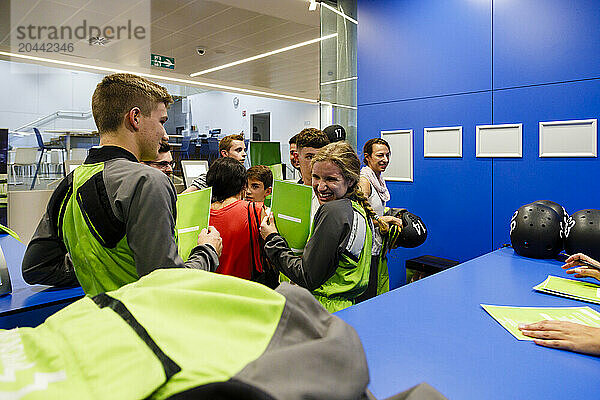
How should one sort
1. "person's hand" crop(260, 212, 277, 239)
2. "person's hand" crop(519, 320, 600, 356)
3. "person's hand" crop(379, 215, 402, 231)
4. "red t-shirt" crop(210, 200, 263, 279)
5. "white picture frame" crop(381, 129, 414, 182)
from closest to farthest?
1. "person's hand" crop(519, 320, 600, 356)
2. "person's hand" crop(260, 212, 277, 239)
3. "red t-shirt" crop(210, 200, 263, 279)
4. "person's hand" crop(379, 215, 402, 231)
5. "white picture frame" crop(381, 129, 414, 182)

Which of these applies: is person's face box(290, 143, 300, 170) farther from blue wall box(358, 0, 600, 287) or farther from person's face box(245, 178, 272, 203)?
blue wall box(358, 0, 600, 287)

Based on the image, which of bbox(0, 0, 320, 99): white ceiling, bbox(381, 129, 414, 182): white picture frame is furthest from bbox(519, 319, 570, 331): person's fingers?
bbox(0, 0, 320, 99): white ceiling

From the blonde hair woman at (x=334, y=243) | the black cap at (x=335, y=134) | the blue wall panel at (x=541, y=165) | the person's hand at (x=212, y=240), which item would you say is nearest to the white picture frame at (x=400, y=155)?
the black cap at (x=335, y=134)

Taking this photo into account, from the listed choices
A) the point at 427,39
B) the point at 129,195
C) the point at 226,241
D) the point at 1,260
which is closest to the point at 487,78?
the point at 427,39

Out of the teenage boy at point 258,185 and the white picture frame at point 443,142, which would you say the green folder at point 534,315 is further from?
the white picture frame at point 443,142

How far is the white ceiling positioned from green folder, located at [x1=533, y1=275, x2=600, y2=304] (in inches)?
204

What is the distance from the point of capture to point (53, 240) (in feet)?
4.94

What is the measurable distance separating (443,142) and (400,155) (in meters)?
0.49

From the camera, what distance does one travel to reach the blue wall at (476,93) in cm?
307

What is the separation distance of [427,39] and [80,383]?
4.23 metres

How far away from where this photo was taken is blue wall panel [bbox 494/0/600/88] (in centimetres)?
299

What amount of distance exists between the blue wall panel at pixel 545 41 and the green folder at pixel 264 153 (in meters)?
2.95

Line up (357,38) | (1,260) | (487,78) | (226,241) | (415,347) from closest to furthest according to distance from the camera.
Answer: (415,347), (1,260), (226,241), (487,78), (357,38)

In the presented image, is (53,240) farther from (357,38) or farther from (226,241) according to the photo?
(357,38)
